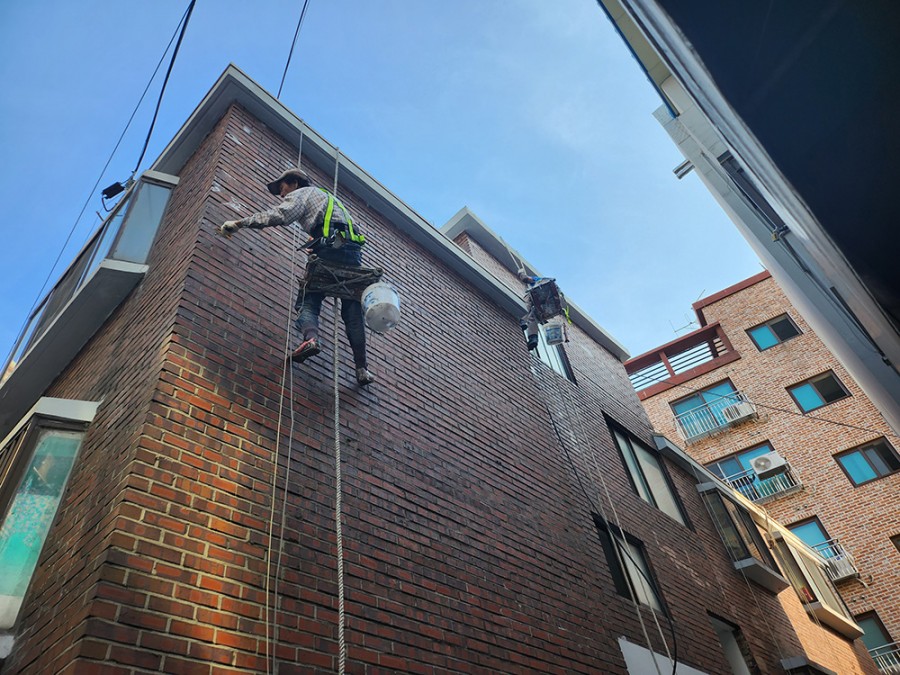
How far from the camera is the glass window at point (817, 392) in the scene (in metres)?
25.0

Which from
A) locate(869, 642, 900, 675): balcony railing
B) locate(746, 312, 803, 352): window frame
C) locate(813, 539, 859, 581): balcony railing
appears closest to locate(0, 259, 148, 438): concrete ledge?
locate(813, 539, 859, 581): balcony railing

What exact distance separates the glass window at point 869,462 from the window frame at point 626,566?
18.5m

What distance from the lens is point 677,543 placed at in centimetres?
1019

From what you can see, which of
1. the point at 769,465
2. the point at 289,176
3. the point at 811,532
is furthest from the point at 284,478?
the point at 769,465

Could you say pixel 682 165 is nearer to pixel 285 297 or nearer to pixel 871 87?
pixel 285 297

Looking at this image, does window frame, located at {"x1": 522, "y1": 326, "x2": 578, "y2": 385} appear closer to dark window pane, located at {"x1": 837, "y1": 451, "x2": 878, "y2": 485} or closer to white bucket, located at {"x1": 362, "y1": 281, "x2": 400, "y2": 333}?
white bucket, located at {"x1": 362, "y1": 281, "x2": 400, "y2": 333}

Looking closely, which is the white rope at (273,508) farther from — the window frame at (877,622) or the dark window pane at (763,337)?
the dark window pane at (763,337)

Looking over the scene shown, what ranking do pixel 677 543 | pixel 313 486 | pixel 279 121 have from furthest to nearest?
pixel 677 543 < pixel 279 121 < pixel 313 486

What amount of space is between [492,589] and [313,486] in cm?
198

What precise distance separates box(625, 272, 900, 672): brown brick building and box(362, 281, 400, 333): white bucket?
2115cm

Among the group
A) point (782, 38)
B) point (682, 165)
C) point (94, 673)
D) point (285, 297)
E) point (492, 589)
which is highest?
point (682, 165)

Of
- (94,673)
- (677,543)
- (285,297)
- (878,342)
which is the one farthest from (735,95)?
(677,543)

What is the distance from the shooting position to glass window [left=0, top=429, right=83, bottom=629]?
371 cm

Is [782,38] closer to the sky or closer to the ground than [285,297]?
closer to the ground
